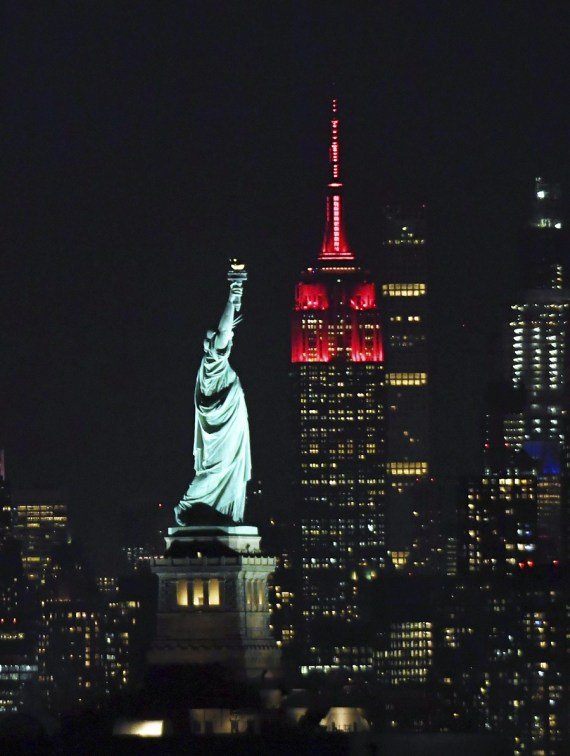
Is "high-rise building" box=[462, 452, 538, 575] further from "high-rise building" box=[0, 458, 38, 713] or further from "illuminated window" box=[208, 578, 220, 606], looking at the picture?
"illuminated window" box=[208, 578, 220, 606]

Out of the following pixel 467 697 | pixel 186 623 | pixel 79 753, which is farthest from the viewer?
pixel 467 697

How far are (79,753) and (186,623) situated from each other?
33.1ft

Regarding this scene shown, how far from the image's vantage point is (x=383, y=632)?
161m

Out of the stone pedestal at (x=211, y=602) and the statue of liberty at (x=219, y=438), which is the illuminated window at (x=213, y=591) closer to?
the stone pedestal at (x=211, y=602)

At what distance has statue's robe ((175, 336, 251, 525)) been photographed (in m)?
80.3

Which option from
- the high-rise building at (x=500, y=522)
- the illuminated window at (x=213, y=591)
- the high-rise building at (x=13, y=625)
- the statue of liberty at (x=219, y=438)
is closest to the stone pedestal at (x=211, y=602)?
the illuminated window at (x=213, y=591)

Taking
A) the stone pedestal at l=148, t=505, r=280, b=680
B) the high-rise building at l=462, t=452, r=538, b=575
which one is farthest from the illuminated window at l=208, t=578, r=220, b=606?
the high-rise building at l=462, t=452, r=538, b=575

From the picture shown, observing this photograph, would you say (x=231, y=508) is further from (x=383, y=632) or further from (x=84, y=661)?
(x=383, y=632)

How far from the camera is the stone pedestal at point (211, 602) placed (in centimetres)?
7906

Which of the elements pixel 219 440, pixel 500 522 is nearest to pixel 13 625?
pixel 500 522

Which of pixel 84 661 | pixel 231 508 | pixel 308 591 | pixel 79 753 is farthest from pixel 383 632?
pixel 79 753

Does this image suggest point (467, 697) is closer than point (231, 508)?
No

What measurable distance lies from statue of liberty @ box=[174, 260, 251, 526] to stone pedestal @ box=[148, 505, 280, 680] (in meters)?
0.60

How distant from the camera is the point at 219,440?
80625 millimetres
